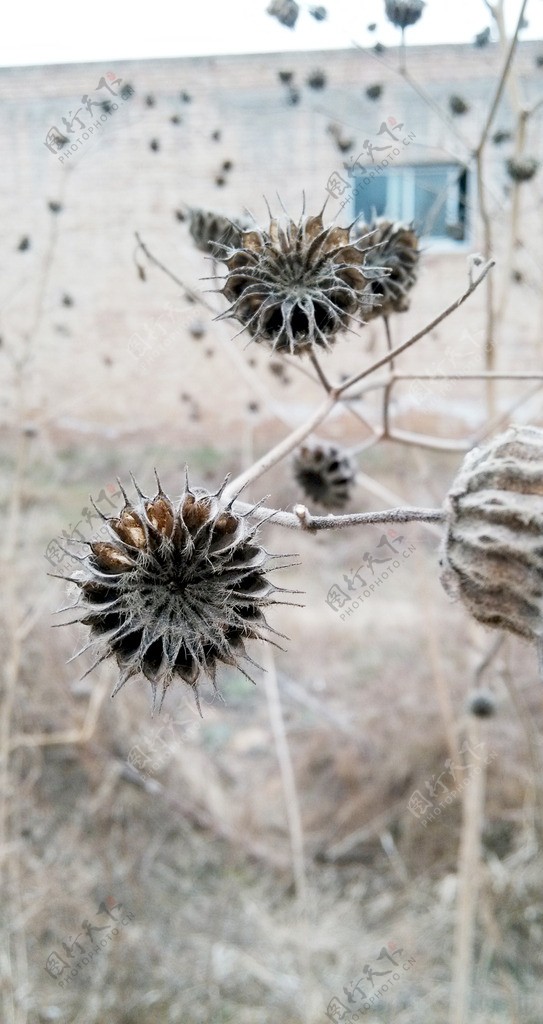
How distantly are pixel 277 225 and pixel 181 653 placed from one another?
1.32ft

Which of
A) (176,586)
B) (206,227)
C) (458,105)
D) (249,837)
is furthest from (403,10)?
(249,837)

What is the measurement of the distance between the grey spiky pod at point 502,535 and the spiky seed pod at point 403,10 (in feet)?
3.36

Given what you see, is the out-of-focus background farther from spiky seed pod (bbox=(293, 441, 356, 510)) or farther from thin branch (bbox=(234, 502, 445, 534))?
thin branch (bbox=(234, 502, 445, 534))

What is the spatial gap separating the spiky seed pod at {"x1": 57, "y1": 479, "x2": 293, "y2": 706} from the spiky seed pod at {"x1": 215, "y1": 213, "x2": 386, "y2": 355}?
0.20 metres

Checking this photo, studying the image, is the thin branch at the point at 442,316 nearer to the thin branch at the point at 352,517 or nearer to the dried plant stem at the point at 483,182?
the thin branch at the point at 352,517

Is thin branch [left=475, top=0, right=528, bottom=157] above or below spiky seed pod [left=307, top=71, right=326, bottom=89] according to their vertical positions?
below

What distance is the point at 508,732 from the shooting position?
9.93ft

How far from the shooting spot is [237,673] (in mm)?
3123

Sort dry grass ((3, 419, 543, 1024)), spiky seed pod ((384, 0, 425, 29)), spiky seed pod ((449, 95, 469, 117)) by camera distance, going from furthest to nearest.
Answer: dry grass ((3, 419, 543, 1024)) → spiky seed pod ((449, 95, 469, 117)) → spiky seed pod ((384, 0, 425, 29))

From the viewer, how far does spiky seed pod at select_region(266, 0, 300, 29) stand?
54.7 inches

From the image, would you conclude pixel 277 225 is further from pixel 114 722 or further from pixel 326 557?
pixel 326 557

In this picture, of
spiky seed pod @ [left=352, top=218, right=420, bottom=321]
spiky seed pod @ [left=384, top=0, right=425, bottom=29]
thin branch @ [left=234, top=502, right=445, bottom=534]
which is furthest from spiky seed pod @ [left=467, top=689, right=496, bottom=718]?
spiky seed pod @ [left=384, top=0, right=425, bottom=29]

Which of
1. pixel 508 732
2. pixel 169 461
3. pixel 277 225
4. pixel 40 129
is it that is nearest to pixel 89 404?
pixel 169 461

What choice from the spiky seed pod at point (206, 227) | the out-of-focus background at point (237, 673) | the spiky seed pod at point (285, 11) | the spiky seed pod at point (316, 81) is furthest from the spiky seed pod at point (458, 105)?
the spiky seed pod at point (206, 227)
